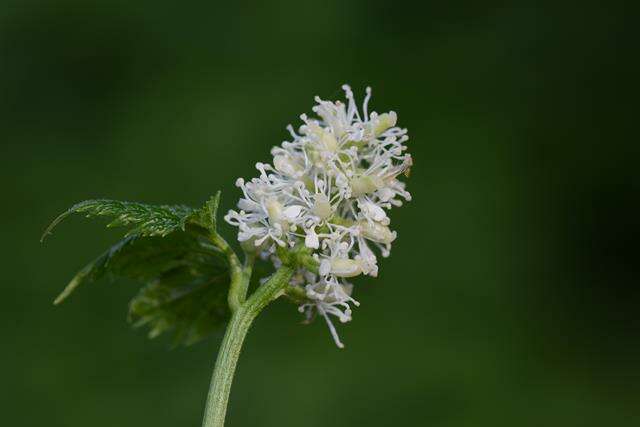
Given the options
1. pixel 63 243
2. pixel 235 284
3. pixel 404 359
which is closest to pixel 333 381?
pixel 404 359

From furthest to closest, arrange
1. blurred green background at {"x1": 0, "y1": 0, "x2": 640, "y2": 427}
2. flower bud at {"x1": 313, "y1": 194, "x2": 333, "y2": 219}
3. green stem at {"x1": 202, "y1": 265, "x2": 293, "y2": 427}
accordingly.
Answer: blurred green background at {"x1": 0, "y1": 0, "x2": 640, "y2": 427}
flower bud at {"x1": 313, "y1": 194, "x2": 333, "y2": 219}
green stem at {"x1": 202, "y1": 265, "x2": 293, "y2": 427}

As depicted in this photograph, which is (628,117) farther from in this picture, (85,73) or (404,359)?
(85,73)

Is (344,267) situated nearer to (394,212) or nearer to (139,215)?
(139,215)

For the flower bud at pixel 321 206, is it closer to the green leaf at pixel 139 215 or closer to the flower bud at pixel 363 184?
the flower bud at pixel 363 184

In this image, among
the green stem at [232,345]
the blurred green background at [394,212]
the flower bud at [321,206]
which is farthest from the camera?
the blurred green background at [394,212]

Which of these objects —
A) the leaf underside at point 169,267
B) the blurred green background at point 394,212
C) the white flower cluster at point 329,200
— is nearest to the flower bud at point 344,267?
the white flower cluster at point 329,200

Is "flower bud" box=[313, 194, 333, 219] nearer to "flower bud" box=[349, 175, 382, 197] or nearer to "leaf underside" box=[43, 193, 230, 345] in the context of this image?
"flower bud" box=[349, 175, 382, 197]

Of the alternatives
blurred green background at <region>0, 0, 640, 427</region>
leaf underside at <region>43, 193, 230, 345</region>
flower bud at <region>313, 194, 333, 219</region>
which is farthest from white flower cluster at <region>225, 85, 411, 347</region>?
blurred green background at <region>0, 0, 640, 427</region>
